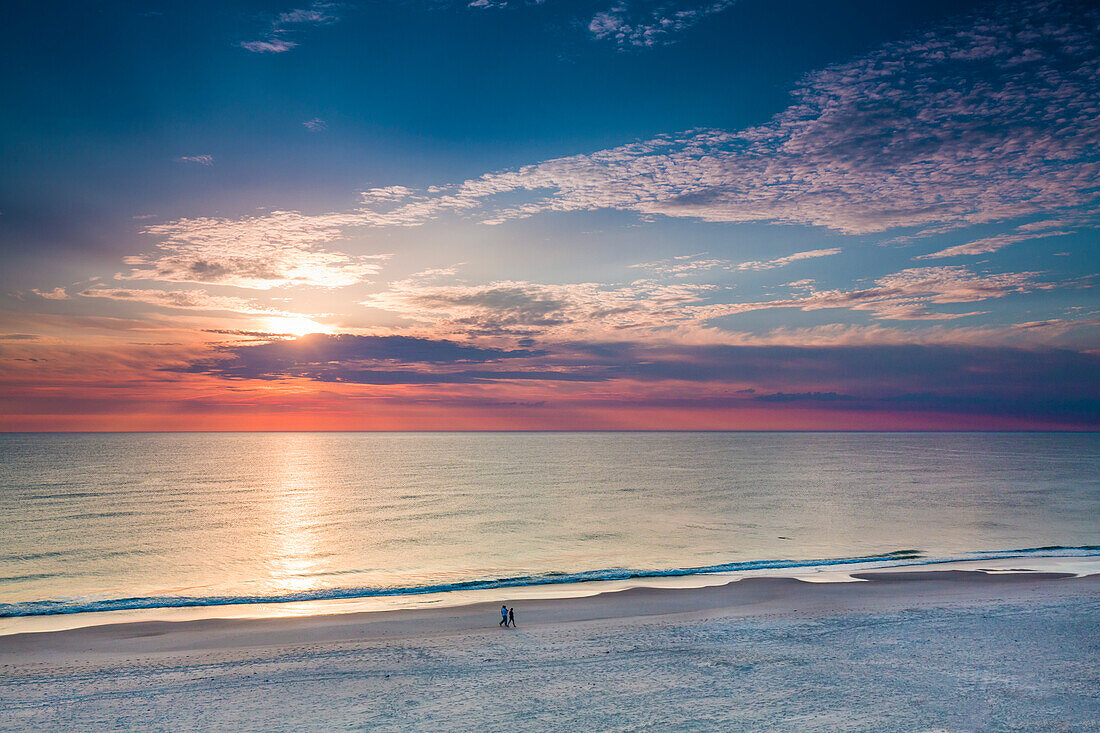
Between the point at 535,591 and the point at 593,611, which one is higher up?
the point at 593,611

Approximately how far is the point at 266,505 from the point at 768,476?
71468 mm

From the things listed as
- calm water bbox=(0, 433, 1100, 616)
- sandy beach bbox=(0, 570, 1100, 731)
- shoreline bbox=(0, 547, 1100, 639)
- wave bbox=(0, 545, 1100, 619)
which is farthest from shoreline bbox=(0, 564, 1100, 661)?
calm water bbox=(0, 433, 1100, 616)

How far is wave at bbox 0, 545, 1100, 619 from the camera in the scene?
87.8 ft

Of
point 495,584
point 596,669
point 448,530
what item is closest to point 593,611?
point 596,669

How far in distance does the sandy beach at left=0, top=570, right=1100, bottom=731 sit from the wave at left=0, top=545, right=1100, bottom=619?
165 inches

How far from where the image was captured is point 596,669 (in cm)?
1773

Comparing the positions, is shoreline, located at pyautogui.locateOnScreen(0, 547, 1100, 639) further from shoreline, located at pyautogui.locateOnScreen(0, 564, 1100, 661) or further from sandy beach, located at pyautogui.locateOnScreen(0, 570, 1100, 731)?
sandy beach, located at pyautogui.locateOnScreen(0, 570, 1100, 731)

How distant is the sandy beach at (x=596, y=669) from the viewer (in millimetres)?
14625

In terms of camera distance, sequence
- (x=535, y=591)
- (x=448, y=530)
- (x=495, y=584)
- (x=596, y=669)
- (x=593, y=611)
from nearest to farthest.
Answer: (x=596, y=669) < (x=593, y=611) < (x=535, y=591) < (x=495, y=584) < (x=448, y=530)

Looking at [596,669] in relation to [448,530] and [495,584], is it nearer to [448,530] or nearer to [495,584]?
[495,584]

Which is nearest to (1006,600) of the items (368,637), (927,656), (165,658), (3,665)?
(927,656)

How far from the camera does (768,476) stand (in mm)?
96188

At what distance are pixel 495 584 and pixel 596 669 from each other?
14.0 m

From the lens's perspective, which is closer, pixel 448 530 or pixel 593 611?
pixel 593 611
